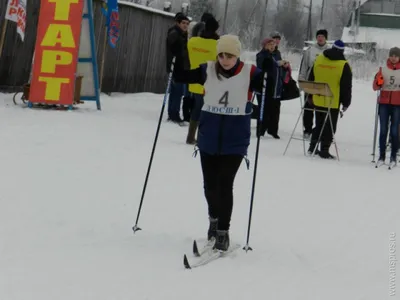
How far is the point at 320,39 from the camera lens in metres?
12.0

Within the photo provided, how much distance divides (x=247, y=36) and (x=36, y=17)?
49.4 metres

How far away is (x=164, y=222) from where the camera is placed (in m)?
5.53

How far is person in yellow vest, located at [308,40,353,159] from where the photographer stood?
9.77m

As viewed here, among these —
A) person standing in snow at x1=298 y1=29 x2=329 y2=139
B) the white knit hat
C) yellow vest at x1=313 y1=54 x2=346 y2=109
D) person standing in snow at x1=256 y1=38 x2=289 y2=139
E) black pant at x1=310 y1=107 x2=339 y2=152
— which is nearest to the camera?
the white knit hat

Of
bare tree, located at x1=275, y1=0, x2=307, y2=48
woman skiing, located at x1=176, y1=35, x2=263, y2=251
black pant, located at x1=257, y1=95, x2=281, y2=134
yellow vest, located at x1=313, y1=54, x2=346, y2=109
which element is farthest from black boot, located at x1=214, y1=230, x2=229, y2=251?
bare tree, located at x1=275, y1=0, x2=307, y2=48

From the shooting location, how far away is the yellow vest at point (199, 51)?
9.30 meters

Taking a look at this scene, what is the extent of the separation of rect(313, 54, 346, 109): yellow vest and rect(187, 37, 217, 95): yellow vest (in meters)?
1.73

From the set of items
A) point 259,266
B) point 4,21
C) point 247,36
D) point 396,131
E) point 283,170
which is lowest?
point 259,266

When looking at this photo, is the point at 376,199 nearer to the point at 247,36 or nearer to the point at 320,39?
the point at 320,39

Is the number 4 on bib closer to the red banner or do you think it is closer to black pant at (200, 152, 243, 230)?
black pant at (200, 152, 243, 230)

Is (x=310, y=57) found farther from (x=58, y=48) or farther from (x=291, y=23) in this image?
(x=291, y=23)

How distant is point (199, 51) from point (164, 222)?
14.1 ft

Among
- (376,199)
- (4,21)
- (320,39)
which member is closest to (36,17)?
(4,21)

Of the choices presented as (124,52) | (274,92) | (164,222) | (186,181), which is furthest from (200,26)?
(124,52)
